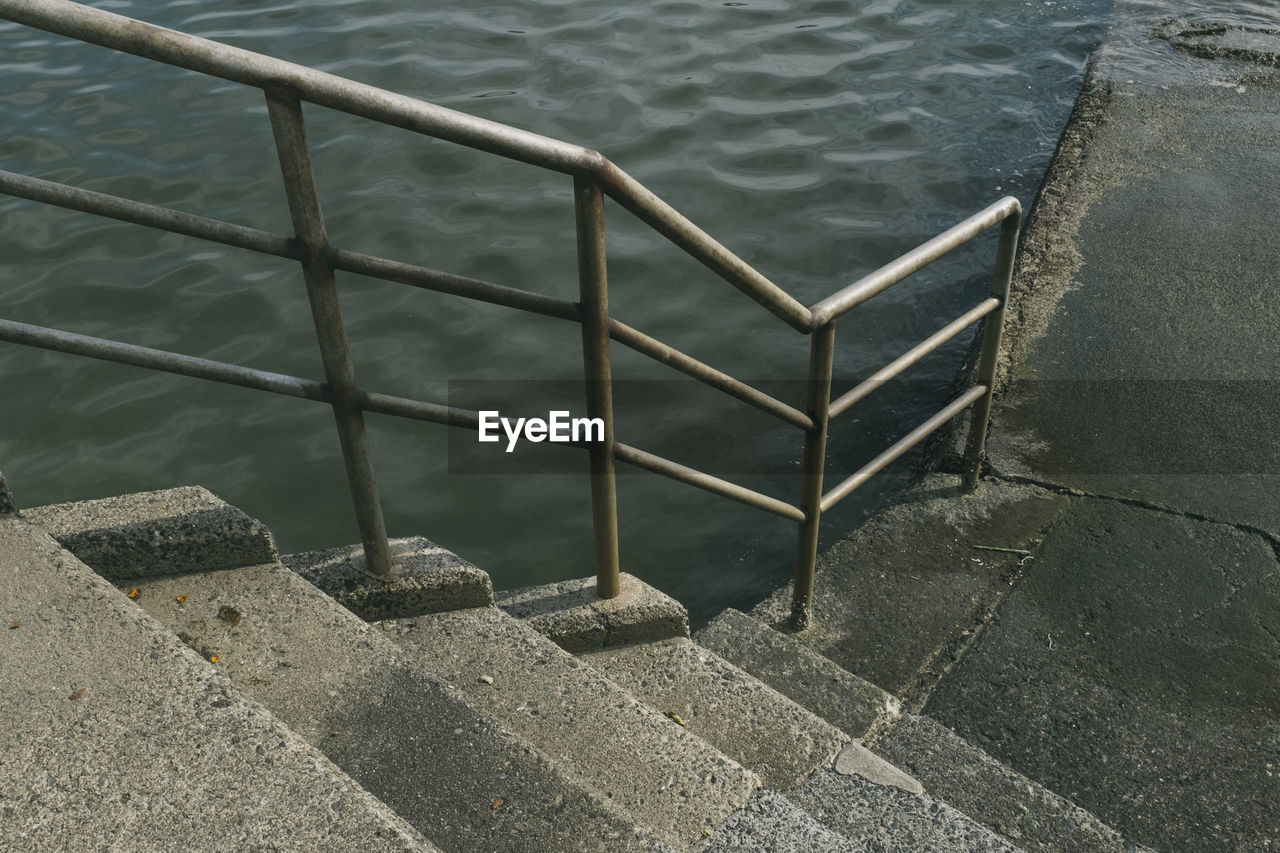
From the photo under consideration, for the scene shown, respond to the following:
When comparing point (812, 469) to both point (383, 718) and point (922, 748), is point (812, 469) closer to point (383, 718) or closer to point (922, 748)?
point (922, 748)

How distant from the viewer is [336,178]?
24.2 ft

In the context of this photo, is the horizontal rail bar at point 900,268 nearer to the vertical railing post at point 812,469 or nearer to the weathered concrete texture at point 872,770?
the vertical railing post at point 812,469

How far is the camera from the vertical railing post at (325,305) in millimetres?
1985

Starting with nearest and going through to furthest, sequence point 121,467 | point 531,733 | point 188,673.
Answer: point 188,673, point 531,733, point 121,467

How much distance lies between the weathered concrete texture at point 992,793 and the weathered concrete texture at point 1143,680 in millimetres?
228

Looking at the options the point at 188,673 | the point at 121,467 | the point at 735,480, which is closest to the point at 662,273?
the point at 735,480

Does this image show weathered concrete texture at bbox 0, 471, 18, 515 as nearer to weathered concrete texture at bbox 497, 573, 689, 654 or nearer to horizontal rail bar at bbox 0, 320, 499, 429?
horizontal rail bar at bbox 0, 320, 499, 429

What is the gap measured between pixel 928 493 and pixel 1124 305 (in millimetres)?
1941

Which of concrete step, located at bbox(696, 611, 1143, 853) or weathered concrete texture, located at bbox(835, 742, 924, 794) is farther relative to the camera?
concrete step, located at bbox(696, 611, 1143, 853)

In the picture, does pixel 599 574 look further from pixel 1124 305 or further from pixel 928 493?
pixel 1124 305

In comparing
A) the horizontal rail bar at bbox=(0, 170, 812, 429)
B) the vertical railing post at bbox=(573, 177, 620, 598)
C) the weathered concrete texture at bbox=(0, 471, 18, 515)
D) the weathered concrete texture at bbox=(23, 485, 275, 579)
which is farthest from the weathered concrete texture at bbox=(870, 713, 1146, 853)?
the weathered concrete texture at bbox=(0, 471, 18, 515)

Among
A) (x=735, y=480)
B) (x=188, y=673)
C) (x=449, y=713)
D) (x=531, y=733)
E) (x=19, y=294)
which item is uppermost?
(x=188, y=673)

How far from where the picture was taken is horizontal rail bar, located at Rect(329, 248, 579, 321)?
2.17 meters

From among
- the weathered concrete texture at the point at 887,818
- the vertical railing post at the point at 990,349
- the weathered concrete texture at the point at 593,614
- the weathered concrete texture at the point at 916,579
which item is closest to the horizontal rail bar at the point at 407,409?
the weathered concrete texture at the point at 593,614
